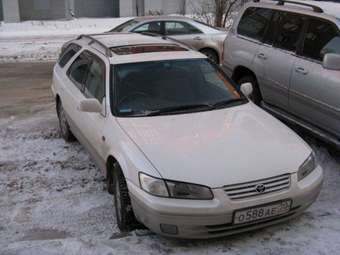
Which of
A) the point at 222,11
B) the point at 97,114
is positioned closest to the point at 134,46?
the point at 97,114

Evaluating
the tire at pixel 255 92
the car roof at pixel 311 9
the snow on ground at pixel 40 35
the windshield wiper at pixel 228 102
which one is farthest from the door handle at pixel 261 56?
the snow on ground at pixel 40 35

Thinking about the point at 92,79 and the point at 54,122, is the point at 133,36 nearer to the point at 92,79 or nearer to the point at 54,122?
the point at 92,79

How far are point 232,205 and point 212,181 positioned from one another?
0.77 feet

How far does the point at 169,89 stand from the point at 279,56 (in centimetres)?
207

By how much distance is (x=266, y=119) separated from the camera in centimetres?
498

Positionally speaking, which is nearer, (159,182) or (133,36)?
(159,182)

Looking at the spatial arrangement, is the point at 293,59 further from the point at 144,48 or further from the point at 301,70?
the point at 144,48

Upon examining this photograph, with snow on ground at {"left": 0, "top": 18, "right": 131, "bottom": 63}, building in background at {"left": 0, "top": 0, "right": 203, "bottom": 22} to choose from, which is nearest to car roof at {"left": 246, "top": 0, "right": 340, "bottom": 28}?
snow on ground at {"left": 0, "top": 18, "right": 131, "bottom": 63}

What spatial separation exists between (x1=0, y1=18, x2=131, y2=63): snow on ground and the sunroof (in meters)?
9.74

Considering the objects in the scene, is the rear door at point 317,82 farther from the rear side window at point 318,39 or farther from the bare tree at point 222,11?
the bare tree at point 222,11

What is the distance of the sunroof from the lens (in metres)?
5.61

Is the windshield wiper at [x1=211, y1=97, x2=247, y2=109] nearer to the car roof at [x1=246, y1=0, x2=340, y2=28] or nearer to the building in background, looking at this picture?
the car roof at [x1=246, y1=0, x2=340, y2=28]

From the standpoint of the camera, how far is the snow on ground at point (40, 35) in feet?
51.7

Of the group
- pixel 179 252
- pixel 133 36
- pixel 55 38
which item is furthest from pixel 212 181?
pixel 55 38
